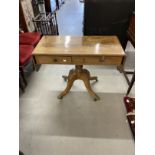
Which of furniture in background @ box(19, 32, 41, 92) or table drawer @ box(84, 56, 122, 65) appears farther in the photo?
furniture in background @ box(19, 32, 41, 92)

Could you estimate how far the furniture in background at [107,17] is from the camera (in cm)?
223

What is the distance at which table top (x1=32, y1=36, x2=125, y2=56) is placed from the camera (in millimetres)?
1482

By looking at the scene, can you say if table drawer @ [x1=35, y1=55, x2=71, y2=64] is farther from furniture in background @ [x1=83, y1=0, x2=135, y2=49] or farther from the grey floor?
furniture in background @ [x1=83, y1=0, x2=135, y2=49]

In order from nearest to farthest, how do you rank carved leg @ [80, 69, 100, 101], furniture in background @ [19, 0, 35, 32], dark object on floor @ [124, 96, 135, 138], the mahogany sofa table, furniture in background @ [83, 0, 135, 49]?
the mahogany sofa table, dark object on floor @ [124, 96, 135, 138], carved leg @ [80, 69, 100, 101], furniture in background @ [83, 0, 135, 49], furniture in background @ [19, 0, 35, 32]

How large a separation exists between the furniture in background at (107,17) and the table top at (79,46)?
0.77m

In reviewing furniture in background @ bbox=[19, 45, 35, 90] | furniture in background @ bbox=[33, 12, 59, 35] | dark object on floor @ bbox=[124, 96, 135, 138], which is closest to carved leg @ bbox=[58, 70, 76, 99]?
furniture in background @ bbox=[19, 45, 35, 90]

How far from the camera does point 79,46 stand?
1.59 meters

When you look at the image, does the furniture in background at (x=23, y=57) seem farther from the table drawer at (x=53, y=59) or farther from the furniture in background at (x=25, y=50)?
the table drawer at (x=53, y=59)

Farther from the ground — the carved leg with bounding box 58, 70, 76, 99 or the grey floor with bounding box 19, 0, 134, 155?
the carved leg with bounding box 58, 70, 76, 99

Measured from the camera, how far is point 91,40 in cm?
172

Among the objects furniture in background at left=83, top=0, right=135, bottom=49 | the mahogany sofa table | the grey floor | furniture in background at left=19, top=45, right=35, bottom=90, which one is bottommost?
the grey floor

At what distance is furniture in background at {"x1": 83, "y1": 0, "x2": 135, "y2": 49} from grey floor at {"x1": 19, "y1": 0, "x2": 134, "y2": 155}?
2.27ft

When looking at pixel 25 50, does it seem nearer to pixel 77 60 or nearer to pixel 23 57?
pixel 23 57
